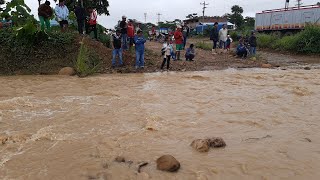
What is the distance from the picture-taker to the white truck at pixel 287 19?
23266mm

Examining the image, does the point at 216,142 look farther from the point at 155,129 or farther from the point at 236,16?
the point at 236,16

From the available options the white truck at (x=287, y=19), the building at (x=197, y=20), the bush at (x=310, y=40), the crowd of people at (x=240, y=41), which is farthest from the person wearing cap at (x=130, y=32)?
the building at (x=197, y=20)

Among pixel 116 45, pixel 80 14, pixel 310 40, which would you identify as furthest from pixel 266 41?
pixel 80 14

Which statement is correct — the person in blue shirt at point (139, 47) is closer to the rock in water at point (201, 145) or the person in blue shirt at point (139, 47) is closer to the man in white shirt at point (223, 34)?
the man in white shirt at point (223, 34)

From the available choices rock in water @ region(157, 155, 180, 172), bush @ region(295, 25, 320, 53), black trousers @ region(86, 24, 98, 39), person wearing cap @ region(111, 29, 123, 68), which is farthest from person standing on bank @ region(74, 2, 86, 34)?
bush @ region(295, 25, 320, 53)

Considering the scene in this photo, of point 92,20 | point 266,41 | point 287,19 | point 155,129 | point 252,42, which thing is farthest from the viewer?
point 287,19

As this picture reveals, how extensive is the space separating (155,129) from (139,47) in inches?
277

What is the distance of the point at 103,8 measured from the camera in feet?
63.9

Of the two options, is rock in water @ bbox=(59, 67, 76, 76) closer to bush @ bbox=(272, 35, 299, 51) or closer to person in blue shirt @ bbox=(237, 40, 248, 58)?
person in blue shirt @ bbox=(237, 40, 248, 58)

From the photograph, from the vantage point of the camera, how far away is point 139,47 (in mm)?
12094

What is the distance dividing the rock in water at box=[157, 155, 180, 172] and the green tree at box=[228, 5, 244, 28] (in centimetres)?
4963

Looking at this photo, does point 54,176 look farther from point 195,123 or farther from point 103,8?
point 103,8

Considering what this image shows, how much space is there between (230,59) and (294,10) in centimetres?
1168

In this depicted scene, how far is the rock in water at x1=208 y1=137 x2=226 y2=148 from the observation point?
4.65 meters
